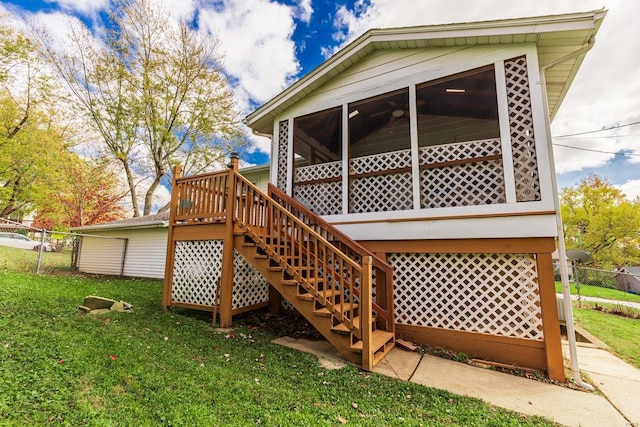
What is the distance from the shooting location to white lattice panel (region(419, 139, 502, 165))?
4434 millimetres

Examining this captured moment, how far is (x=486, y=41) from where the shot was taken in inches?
178

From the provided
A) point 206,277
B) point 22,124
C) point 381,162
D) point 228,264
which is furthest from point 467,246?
point 22,124

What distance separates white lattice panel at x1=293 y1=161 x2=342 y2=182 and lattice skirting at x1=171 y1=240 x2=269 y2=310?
213 cm

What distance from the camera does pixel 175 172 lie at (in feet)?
19.5

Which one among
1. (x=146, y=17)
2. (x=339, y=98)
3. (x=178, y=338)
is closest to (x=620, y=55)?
(x=339, y=98)

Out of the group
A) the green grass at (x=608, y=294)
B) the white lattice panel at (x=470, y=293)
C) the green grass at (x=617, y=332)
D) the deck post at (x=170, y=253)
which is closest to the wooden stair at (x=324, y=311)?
the white lattice panel at (x=470, y=293)

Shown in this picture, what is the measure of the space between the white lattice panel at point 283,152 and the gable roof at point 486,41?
37cm

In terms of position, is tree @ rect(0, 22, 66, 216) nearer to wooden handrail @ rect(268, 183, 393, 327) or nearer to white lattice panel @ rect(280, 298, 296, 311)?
wooden handrail @ rect(268, 183, 393, 327)

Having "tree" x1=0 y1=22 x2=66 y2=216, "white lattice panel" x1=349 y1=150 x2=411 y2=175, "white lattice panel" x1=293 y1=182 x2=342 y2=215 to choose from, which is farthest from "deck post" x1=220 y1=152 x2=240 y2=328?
"tree" x1=0 y1=22 x2=66 y2=216

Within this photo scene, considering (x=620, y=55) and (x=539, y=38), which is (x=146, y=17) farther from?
(x=620, y=55)

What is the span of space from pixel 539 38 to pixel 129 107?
18.4 m

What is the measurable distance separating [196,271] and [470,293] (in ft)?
16.3

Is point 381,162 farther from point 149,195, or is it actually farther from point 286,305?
point 149,195

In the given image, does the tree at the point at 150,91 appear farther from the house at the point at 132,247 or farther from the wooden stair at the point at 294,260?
the wooden stair at the point at 294,260
